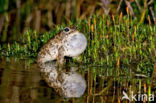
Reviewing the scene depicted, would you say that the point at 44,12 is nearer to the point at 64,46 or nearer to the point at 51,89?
the point at 64,46

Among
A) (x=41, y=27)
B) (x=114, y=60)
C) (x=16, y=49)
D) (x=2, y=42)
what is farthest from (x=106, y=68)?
(x=41, y=27)

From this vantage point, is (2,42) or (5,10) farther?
(5,10)

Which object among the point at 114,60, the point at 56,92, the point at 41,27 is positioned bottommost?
the point at 56,92

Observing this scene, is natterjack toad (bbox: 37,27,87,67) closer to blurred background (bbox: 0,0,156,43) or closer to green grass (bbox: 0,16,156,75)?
green grass (bbox: 0,16,156,75)

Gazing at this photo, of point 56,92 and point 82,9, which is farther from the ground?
point 82,9

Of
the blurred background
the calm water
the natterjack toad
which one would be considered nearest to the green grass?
the natterjack toad

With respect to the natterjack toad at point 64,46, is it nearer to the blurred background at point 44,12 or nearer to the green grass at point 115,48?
the green grass at point 115,48

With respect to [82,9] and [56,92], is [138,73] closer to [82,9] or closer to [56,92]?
[56,92]
